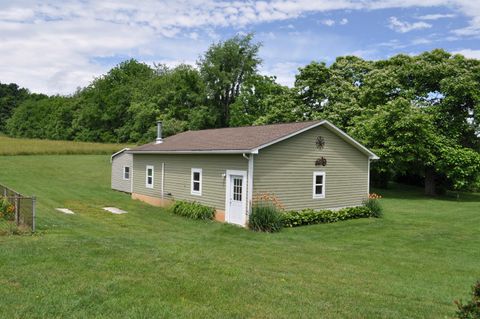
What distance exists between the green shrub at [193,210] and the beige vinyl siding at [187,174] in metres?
0.33

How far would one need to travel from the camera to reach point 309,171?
18.9 m

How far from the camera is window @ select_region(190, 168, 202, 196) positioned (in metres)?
19.8

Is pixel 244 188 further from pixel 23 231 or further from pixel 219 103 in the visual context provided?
pixel 219 103

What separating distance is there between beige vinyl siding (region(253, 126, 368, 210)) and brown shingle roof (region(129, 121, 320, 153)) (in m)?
0.43

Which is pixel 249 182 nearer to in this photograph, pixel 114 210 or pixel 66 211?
pixel 114 210

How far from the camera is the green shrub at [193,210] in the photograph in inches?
737

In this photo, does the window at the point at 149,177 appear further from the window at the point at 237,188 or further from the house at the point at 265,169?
the window at the point at 237,188

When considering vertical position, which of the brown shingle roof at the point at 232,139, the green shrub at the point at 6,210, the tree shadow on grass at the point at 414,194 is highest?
the brown shingle roof at the point at 232,139

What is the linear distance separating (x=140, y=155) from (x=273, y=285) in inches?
740

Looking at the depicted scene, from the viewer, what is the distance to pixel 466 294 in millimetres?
8578

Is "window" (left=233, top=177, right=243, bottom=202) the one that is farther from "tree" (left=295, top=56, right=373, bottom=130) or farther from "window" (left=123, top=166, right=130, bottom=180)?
"tree" (left=295, top=56, right=373, bottom=130)

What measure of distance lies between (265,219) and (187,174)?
574cm

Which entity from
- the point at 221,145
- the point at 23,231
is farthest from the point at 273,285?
the point at 221,145

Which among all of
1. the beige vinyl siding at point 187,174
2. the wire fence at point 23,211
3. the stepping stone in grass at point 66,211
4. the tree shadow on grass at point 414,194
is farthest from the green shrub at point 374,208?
the wire fence at point 23,211
